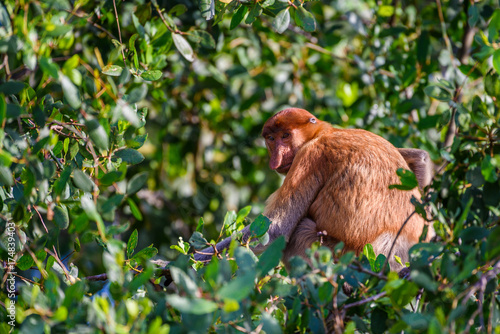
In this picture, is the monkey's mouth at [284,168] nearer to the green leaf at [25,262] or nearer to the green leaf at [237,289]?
the green leaf at [25,262]

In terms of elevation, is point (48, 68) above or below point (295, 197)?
above

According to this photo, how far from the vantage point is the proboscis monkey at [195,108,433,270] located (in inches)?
124

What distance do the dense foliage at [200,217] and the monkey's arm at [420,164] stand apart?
253mm

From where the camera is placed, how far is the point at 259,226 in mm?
2355

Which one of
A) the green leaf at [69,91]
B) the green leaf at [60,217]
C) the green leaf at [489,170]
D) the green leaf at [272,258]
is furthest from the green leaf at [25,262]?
the green leaf at [489,170]

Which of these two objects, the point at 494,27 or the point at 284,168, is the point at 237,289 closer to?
the point at 494,27

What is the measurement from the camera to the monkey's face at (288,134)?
3852mm

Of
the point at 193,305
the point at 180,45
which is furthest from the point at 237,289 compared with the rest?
the point at 180,45

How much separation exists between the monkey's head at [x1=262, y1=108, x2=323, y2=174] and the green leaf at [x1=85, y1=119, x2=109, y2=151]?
2129mm

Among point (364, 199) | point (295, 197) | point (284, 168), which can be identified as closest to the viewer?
point (364, 199)

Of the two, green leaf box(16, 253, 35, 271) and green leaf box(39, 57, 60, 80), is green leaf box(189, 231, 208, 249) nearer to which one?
green leaf box(16, 253, 35, 271)

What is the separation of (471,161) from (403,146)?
1880mm

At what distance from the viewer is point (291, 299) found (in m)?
2.05

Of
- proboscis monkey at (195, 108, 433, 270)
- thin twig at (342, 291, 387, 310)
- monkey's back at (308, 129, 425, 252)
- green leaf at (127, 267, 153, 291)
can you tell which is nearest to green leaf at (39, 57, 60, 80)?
green leaf at (127, 267, 153, 291)
